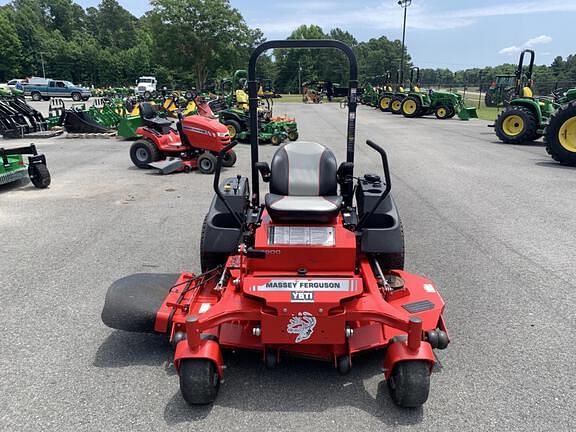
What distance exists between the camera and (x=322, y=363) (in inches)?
120

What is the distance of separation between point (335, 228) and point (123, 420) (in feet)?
5.62

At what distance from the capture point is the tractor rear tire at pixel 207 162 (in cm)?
946

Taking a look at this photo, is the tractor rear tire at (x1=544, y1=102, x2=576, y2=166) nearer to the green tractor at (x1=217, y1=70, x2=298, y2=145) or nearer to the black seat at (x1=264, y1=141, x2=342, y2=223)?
the green tractor at (x1=217, y1=70, x2=298, y2=145)

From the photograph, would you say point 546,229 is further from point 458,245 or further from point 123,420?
point 123,420

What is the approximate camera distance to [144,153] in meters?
9.91

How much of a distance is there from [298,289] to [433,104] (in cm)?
2416

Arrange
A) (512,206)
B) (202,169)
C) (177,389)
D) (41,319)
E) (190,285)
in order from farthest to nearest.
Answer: (202,169)
(512,206)
(41,319)
(190,285)
(177,389)

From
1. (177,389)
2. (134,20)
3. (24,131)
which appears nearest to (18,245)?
(177,389)

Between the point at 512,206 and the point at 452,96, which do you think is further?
the point at 452,96

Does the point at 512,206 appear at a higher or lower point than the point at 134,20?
lower

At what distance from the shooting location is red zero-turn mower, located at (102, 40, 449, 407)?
2.56m

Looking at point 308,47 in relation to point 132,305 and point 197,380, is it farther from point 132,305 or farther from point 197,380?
point 197,380

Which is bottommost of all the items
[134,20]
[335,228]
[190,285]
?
[190,285]

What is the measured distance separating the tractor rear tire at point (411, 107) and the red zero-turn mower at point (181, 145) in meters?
17.0
